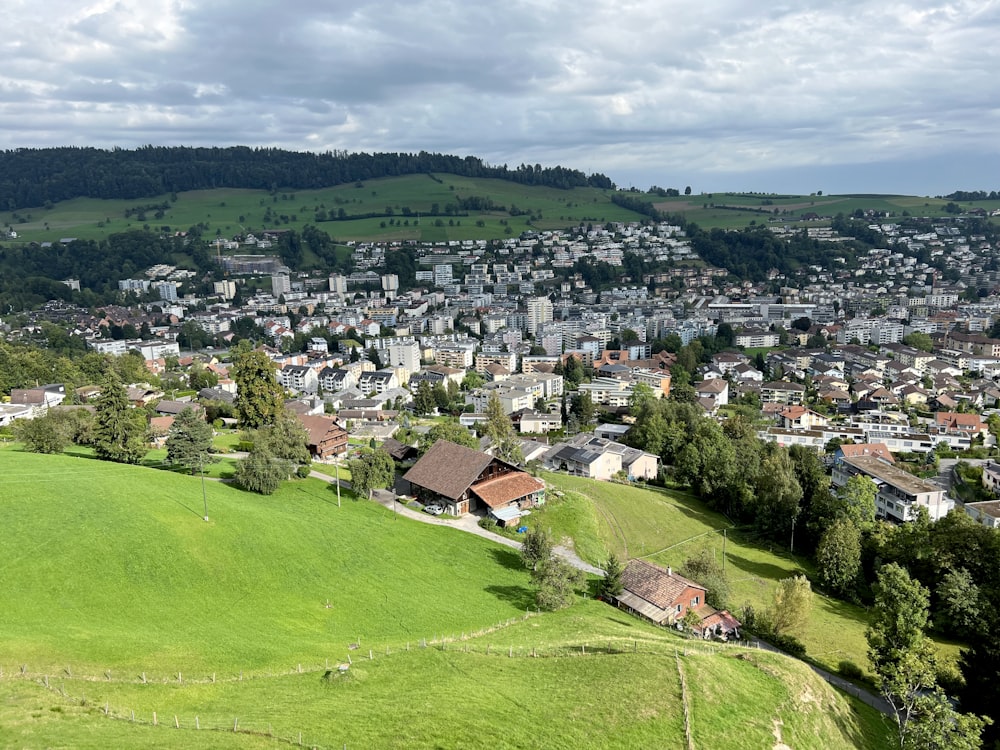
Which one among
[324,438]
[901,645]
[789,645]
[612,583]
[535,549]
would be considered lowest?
[789,645]

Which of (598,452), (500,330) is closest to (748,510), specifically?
(598,452)

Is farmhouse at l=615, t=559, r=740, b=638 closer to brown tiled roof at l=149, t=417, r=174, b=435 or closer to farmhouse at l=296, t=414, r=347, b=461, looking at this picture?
farmhouse at l=296, t=414, r=347, b=461

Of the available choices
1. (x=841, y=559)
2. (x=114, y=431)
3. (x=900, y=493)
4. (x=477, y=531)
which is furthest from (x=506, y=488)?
(x=900, y=493)

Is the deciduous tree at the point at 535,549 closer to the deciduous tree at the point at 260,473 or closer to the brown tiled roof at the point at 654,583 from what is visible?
the brown tiled roof at the point at 654,583

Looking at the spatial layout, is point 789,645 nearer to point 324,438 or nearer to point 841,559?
point 841,559

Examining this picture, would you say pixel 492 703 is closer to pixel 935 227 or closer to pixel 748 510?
pixel 748 510

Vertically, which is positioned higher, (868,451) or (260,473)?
(260,473)

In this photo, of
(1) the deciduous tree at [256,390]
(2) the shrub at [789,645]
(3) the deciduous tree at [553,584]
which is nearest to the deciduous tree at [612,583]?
(3) the deciduous tree at [553,584]
